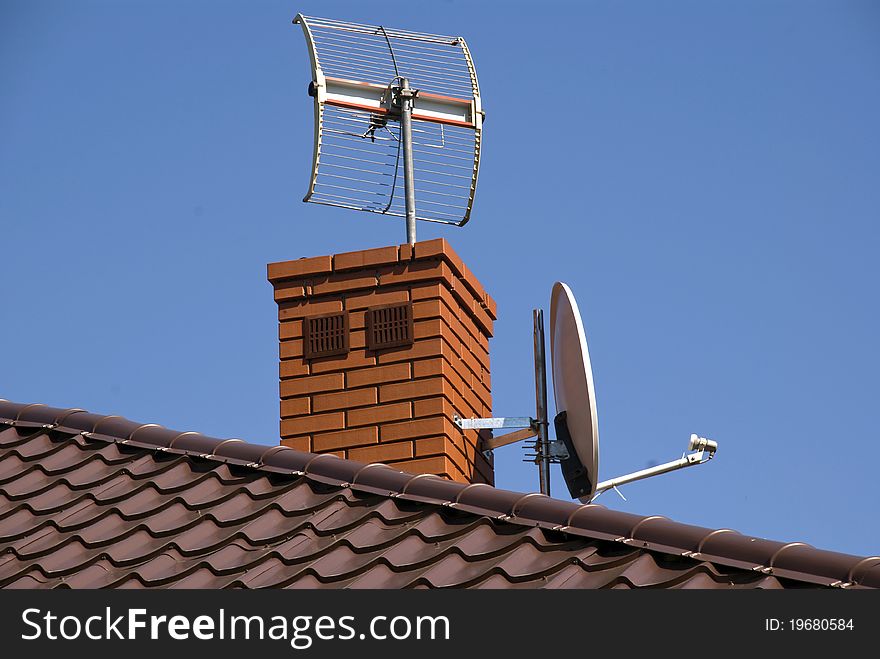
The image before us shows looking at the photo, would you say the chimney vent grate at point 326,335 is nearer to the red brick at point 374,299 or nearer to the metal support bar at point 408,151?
the red brick at point 374,299

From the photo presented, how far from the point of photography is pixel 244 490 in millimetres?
7484

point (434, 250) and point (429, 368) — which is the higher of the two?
point (434, 250)

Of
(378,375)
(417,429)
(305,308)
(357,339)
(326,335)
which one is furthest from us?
(305,308)

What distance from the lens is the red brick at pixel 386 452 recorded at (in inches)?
358

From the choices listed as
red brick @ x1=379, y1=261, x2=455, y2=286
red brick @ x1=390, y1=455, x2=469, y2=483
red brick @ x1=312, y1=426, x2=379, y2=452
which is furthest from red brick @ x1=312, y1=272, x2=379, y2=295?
red brick @ x1=390, y1=455, x2=469, y2=483

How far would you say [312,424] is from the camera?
9.43m

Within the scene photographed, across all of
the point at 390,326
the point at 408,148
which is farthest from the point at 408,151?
the point at 390,326

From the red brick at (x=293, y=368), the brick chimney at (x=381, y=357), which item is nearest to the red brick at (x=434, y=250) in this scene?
the brick chimney at (x=381, y=357)

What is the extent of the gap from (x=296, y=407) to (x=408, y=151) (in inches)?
95.1

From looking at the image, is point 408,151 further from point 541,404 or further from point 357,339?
point 541,404

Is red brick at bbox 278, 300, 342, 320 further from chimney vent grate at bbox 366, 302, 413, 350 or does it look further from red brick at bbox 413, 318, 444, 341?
red brick at bbox 413, 318, 444, 341
